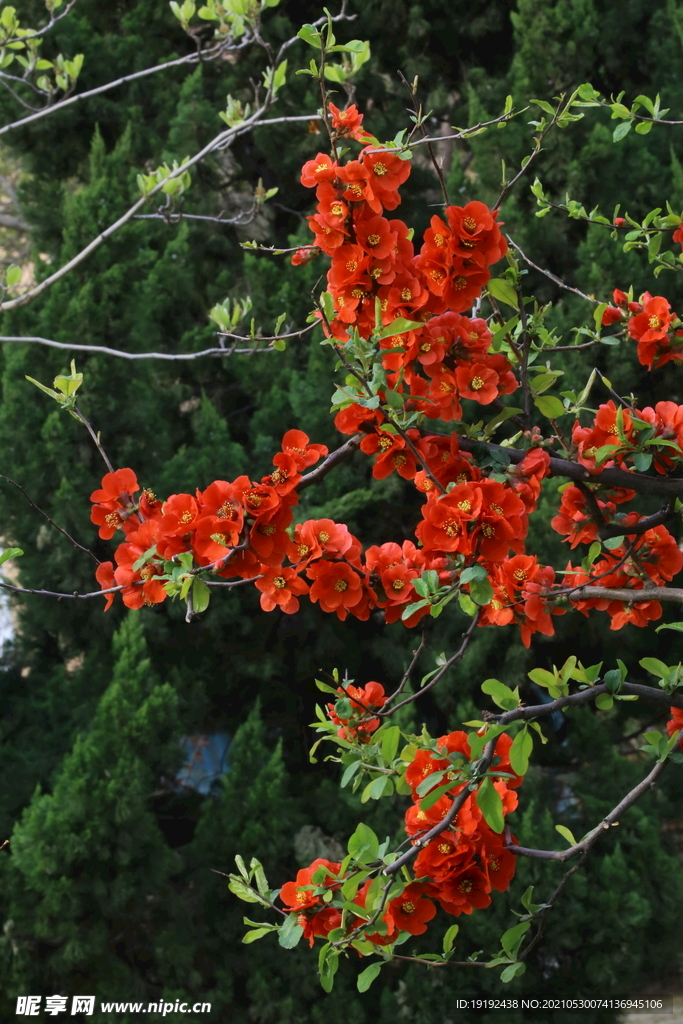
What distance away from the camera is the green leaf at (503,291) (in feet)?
3.59

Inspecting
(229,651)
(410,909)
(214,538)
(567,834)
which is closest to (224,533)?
(214,538)

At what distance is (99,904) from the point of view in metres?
2.70

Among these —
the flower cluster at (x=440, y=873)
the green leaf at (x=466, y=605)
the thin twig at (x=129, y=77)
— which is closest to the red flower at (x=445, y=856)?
the flower cluster at (x=440, y=873)

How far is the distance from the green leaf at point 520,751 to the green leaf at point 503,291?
55 centimetres

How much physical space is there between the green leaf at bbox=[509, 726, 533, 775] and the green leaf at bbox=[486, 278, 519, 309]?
554 millimetres

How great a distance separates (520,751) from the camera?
94cm

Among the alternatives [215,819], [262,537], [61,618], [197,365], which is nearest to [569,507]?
[262,537]

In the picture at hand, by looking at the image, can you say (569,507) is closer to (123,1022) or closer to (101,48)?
(123,1022)

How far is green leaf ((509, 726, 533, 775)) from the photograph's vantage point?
3.06ft

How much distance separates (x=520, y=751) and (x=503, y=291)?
1.92 ft

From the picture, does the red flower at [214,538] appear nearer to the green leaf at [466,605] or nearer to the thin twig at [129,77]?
the green leaf at [466,605]

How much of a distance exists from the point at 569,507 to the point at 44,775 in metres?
2.55

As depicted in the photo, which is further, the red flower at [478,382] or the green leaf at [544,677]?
the red flower at [478,382]

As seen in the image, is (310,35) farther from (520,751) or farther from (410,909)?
(410,909)
